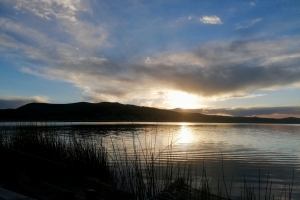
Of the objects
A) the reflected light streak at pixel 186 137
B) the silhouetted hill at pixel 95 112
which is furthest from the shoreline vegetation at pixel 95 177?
the silhouetted hill at pixel 95 112

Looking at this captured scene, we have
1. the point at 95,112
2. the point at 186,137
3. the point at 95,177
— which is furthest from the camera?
the point at 95,112

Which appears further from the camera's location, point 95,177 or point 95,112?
point 95,112

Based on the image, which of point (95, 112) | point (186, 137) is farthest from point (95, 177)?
point (95, 112)

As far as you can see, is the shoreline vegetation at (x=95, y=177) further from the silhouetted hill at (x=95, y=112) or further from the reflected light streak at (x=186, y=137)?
the silhouetted hill at (x=95, y=112)

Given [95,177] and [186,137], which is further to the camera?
[186,137]

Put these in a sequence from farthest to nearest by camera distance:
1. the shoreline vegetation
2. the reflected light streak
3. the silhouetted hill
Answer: the silhouetted hill
the reflected light streak
the shoreline vegetation

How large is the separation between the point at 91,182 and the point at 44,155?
286cm

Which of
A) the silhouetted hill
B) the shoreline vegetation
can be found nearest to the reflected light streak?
the shoreline vegetation

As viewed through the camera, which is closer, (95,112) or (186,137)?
(186,137)

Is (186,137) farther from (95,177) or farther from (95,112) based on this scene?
(95,112)

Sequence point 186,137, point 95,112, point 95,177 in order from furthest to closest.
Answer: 1. point 95,112
2. point 186,137
3. point 95,177

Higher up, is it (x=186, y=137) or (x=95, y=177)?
(x=95, y=177)

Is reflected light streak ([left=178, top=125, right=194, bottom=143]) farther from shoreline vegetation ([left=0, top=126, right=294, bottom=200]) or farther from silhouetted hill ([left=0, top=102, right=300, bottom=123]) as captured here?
silhouetted hill ([left=0, top=102, right=300, bottom=123])

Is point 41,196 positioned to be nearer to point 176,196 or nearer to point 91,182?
point 91,182
